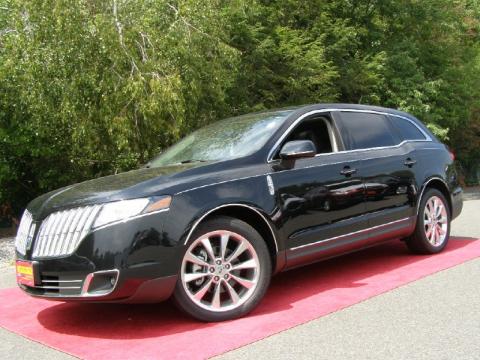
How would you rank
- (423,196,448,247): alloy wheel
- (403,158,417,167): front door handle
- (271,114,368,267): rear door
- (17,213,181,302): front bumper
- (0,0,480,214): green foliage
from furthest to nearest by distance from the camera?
(0,0,480,214): green foliage
(423,196,448,247): alloy wheel
(403,158,417,167): front door handle
(271,114,368,267): rear door
(17,213,181,302): front bumper

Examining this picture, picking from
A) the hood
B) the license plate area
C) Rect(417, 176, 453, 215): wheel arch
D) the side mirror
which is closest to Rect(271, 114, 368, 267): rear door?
the side mirror

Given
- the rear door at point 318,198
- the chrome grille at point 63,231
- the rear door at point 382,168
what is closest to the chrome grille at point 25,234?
the chrome grille at point 63,231

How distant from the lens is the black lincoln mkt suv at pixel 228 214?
4.05 m

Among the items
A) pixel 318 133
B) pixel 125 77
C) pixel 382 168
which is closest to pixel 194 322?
pixel 318 133

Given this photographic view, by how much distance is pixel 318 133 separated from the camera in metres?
5.65

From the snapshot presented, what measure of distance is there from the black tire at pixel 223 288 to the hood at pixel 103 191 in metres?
0.51

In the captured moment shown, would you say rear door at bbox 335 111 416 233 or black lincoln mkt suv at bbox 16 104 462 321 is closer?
black lincoln mkt suv at bbox 16 104 462 321

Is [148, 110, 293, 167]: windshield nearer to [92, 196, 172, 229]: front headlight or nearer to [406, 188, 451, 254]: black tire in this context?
[92, 196, 172, 229]: front headlight

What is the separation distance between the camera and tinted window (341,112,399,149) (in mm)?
5845

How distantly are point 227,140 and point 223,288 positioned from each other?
1.50m

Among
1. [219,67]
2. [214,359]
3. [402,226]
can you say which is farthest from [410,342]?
[219,67]

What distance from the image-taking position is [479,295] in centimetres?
488

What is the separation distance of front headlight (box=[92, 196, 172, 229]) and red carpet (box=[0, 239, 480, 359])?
0.90 meters

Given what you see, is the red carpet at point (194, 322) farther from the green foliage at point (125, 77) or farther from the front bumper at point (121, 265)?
the green foliage at point (125, 77)
